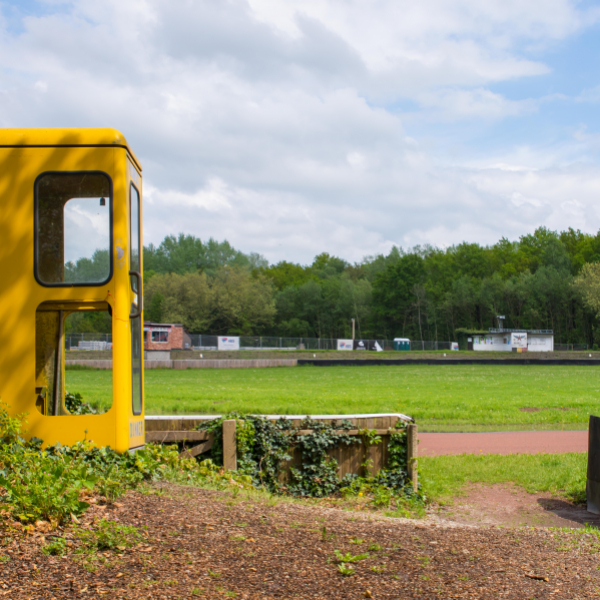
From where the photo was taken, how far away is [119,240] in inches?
214

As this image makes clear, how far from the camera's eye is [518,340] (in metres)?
72.1

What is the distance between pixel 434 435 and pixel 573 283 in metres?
88.3

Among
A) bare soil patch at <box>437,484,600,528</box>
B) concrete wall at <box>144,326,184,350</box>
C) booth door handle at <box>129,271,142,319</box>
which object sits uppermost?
booth door handle at <box>129,271,142,319</box>

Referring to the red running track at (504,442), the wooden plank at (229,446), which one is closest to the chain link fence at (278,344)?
the red running track at (504,442)

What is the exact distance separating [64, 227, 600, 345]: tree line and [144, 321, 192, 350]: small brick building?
2498cm

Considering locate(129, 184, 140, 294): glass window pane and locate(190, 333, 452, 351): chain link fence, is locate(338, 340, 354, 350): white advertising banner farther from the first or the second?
locate(129, 184, 140, 294): glass window pane

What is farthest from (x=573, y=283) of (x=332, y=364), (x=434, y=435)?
(x=434, y=435)

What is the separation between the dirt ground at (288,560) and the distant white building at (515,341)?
71.1 meters

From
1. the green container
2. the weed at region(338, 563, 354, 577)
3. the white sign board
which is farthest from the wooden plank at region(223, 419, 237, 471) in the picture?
the green container

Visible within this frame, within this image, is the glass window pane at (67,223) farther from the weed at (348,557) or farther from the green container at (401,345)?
the green container at (401,345)

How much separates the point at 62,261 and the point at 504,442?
391 inches

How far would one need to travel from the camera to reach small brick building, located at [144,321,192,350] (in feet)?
214

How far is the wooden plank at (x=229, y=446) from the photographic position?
23.1ft

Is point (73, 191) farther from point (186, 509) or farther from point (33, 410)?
point (186, 509)
